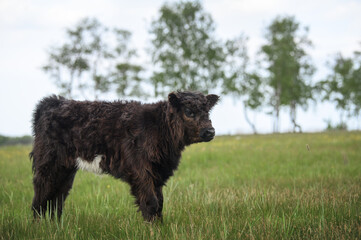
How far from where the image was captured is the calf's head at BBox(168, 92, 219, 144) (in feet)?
15.0

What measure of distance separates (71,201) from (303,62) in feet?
138

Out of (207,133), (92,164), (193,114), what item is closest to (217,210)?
(207,133)

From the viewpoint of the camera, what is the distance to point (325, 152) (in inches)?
498

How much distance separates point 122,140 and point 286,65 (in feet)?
125

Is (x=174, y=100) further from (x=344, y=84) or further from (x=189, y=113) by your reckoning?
(x=344, y=84)

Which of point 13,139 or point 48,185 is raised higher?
point 48,185

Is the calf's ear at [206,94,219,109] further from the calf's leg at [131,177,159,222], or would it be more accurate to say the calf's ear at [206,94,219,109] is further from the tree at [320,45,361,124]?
the tree at [320,45,361,124]

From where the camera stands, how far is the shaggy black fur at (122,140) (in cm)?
462

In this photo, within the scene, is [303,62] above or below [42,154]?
above

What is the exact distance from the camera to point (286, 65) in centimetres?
3938

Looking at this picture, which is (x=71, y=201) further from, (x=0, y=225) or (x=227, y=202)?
(x=227, y=202)

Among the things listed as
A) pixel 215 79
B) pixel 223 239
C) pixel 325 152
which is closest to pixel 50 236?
pixel 223 239

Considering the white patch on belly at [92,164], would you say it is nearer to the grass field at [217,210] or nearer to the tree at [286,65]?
the grass field at [217,210]

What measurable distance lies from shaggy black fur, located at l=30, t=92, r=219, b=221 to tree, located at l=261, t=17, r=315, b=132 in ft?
118
